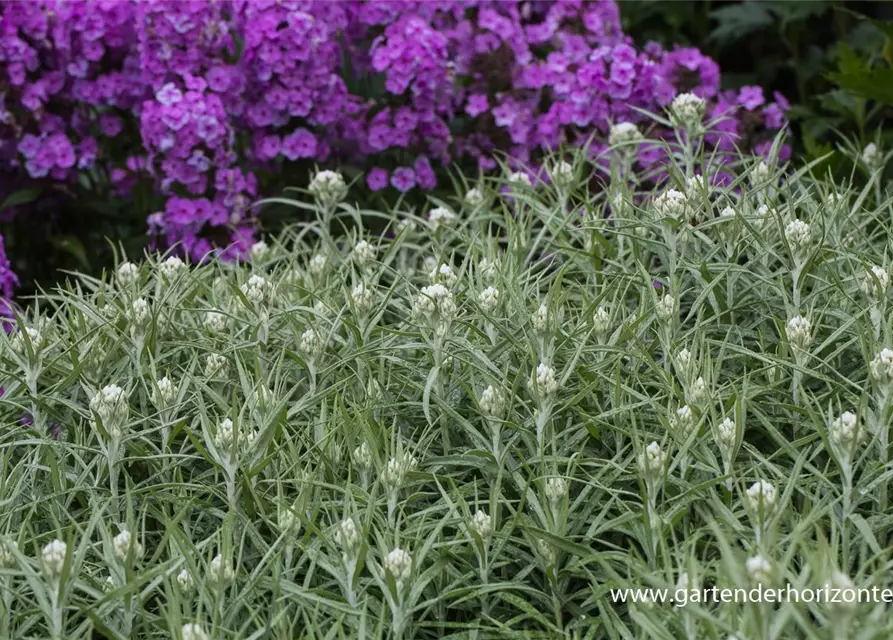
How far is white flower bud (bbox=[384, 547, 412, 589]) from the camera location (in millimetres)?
1444

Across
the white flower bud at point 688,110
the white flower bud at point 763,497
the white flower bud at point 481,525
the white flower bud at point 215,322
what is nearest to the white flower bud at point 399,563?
the white flower bud at point 481,525

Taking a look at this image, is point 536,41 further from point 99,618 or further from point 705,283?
point 99,618

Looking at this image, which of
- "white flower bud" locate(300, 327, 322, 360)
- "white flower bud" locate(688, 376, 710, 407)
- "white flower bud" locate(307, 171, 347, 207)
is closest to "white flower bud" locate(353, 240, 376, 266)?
"white flower bud" locate(307, 171, 347, 207)

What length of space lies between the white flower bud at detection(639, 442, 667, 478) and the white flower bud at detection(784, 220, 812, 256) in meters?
0.52

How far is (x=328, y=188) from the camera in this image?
2475 mm

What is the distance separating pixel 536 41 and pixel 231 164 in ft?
3.70

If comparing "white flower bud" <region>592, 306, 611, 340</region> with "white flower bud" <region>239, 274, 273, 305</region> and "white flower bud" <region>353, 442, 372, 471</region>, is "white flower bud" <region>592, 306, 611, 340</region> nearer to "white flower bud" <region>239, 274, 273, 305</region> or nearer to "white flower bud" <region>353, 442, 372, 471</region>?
"white flower bud" <region>353, 442, 372, 471</region>

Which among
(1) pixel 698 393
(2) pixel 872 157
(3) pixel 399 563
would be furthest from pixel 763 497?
(2) pixel 872 157

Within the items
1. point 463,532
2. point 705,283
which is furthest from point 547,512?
point 705,283

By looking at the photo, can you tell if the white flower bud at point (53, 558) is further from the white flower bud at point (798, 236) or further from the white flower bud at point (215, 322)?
the white flower bud at point (798, 236)

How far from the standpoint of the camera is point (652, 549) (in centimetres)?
154

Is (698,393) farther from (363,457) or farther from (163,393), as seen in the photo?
(163,393)

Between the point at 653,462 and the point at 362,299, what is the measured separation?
65cm

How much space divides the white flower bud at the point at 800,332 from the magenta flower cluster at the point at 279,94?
1.47m
